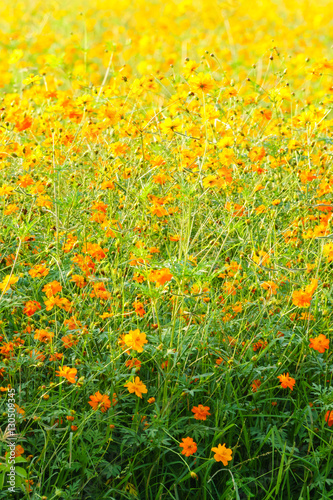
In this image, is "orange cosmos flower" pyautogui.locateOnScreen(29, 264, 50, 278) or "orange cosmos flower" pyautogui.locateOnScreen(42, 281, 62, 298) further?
"orange cosmos flower" pyautogui.locateOnScreen(29, 264, 50, 278)

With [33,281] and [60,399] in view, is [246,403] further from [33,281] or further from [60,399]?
[33,281]

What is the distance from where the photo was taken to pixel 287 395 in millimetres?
2107

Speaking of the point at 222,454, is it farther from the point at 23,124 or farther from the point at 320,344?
the point at 23,124

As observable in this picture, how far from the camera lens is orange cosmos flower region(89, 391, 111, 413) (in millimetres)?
1795

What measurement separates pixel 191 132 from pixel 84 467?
1569 mm

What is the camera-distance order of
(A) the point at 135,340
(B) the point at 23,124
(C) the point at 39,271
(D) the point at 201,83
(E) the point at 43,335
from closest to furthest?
1. (A) the point at 135,340
2. (E) the point at 43,335
3. (C) the point at 39,271
4. (D) the point at 201,83
5. (B) the point at 23,124

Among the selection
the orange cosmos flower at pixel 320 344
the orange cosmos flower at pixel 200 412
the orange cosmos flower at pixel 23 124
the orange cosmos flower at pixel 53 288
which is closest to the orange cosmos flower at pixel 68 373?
the orange cosmos flower at pixel 53 288

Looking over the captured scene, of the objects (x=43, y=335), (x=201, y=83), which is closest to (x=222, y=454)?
(x=43, y=335)

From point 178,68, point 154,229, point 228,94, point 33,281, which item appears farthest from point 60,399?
point 178,68

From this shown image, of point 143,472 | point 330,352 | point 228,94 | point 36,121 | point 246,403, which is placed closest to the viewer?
point 143,472

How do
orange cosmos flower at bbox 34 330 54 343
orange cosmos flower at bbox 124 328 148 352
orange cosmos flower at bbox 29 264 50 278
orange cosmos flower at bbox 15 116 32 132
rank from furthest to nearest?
1. orange cosmos flower at bbox 15 116 32 132
2. orange cosmos flower at bbox 29 264 50 278
3. orange cosmos flower at bbox 34 330 54 343
4. orange cosmos flower at bbox 124 328 148 352

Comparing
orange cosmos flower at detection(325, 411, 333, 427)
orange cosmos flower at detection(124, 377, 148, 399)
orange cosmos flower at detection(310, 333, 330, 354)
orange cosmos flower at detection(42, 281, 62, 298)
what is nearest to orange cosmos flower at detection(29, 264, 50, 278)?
orange cosmos flower at detection(42, 281, 62, 298)

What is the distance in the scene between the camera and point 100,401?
1.82 metres

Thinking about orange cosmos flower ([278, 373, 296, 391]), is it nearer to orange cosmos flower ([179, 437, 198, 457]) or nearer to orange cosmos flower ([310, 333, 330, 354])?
orange cosmos flower ([310, 333, 330, 354])
